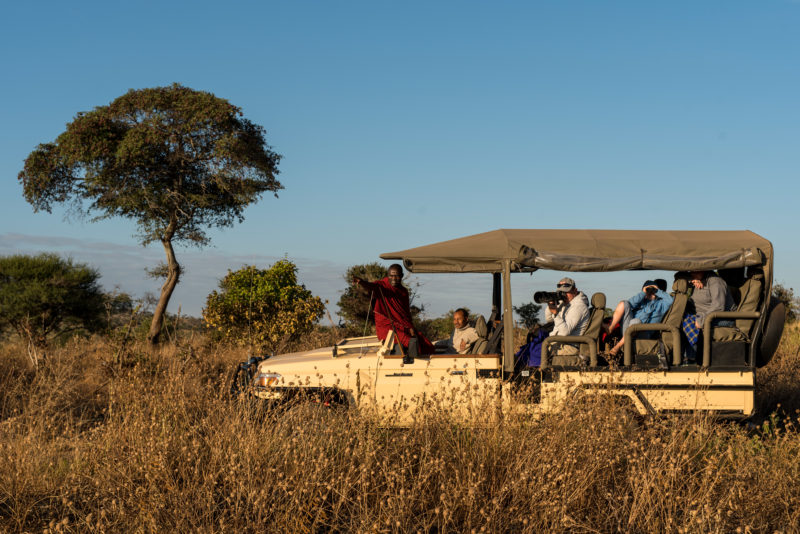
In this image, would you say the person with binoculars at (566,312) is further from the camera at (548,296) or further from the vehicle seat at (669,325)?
the vehicle seat at (669,325)

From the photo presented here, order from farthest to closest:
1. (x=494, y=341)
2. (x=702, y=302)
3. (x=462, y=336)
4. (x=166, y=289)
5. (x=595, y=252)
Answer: (x=166, y=289), (x=462, y=336), (x=702, y=302), (x=494, y=341), (x=595, y=252)

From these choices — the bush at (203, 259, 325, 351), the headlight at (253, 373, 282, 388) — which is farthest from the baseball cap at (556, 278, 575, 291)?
the bush at (203, 259, 325, 351)

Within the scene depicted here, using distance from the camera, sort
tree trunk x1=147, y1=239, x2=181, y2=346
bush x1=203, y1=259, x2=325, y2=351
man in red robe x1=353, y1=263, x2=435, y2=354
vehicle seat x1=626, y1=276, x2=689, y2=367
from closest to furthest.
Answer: vehicle seat x1=626, y1=276, x2=689, y2=367 → man in red robe x1=353, y1=263, x2=435, y2=354 → bush x1=203, y1=259, x2=325, y2=351 → tree trunk x1=147, y1=239, x2=181, y2=346

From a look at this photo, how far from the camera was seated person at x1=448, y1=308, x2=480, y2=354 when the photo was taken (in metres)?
7.89

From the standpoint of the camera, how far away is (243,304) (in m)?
14.7

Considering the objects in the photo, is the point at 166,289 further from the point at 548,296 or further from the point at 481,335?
the point at 548,296

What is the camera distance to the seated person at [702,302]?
274 inches

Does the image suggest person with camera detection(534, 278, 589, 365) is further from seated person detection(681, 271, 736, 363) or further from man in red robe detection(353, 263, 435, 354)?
man in red robe detection(353, 263, 435, 354)

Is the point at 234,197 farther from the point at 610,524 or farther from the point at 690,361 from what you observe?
the point at 610,524

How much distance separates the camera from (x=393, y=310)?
24.4ft

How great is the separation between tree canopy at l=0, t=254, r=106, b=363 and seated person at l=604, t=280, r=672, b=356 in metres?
16.5

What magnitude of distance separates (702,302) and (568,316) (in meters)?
1.39

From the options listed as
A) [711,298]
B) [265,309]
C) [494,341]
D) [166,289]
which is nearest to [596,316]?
[494,341]

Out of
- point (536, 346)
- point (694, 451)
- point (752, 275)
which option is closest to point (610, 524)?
point (694, 451)
